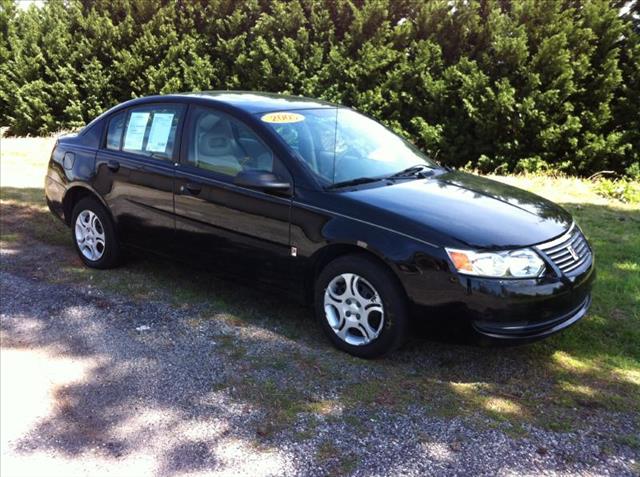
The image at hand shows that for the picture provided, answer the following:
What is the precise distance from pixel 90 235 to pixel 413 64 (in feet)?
21.1

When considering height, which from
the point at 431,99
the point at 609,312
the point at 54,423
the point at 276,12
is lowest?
the point at 54,423

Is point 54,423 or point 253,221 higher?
point 253,221

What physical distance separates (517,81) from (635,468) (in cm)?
772

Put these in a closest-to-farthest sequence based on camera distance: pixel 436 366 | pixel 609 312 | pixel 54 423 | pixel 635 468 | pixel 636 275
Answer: pixel 635 468 → pixel 54 423 → pixel 436 366 → pixel 609 312 → pixel 636 275

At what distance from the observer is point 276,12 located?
1137 centimetres

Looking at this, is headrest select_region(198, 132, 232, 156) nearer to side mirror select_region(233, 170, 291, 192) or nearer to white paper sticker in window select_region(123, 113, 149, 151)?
side mirror select_region(233, 170, 291, 192)

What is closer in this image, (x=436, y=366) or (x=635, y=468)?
(x=635, y=468)

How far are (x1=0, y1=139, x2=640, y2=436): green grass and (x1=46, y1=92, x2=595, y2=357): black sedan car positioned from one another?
0.92ft

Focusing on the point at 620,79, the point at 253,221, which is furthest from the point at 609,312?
the point at 620,79

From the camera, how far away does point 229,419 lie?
11.1 ft

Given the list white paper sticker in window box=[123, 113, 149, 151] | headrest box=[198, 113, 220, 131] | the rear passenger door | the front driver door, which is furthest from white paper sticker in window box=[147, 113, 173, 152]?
headrest box=[198, 113, 220, 131]

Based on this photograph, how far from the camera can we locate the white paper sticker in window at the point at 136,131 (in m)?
5.34

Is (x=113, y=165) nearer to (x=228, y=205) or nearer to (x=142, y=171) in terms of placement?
(x=142, y=171)

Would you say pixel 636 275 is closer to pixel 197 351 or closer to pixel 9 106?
pixel 197 351
